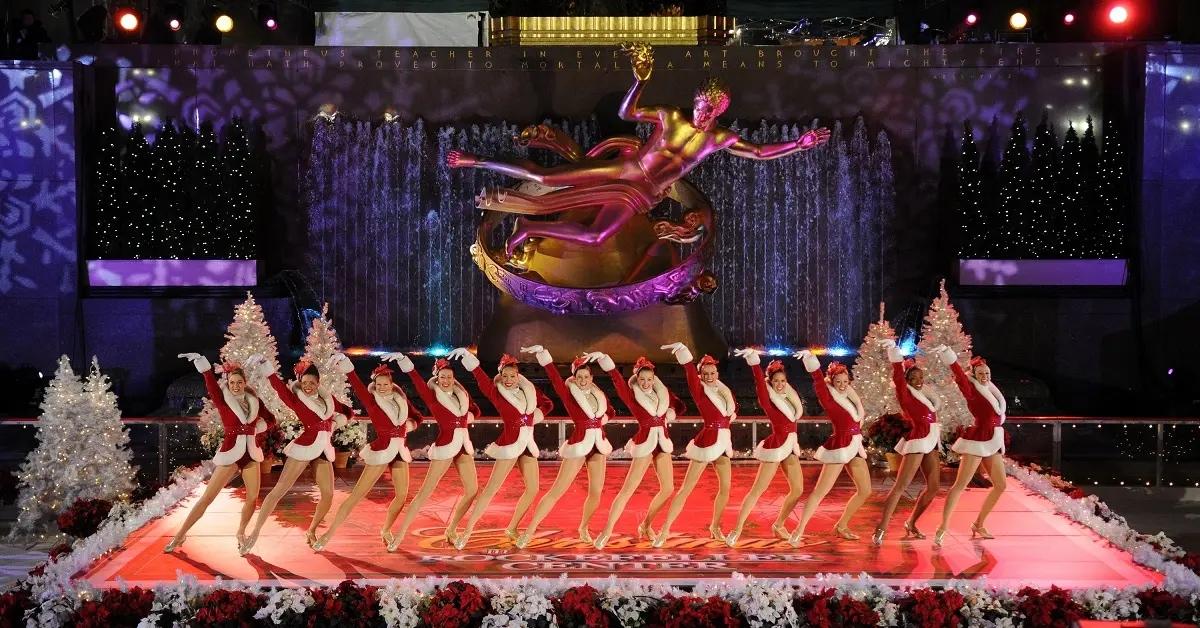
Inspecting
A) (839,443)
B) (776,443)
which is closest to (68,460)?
(776,443)

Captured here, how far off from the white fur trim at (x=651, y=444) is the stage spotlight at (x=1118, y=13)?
1063 centimetres

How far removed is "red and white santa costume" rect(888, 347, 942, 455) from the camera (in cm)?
Result: 1041

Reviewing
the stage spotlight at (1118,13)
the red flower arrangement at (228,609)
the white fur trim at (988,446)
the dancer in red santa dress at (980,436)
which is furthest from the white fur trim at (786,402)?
the stage spotlight at (1118,13)

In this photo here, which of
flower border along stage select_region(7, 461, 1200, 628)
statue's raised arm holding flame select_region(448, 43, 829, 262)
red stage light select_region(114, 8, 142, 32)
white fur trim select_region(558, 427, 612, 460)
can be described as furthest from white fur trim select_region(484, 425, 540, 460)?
red stage light select_region(114, 8, 142, 32)

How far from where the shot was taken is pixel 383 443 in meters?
10.2

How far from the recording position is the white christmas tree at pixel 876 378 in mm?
13305

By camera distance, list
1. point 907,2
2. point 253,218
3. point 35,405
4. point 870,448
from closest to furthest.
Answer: point 870,448 < point 35,405 < point 253,218 < point 907,2

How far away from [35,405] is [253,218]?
3557mm

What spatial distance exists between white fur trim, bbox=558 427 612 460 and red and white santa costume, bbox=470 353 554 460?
0.27 metres

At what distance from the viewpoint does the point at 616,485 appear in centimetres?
1264

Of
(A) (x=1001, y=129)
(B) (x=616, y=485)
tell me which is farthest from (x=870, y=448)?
(A) (x=1001, y=129)

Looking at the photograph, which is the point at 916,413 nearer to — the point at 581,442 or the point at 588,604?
the point at 581,442

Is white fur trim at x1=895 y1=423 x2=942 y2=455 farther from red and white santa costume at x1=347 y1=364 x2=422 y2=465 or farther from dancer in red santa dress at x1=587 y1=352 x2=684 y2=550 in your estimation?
red and white santa costume at x1=347 y1=364 x2=422 y2=465

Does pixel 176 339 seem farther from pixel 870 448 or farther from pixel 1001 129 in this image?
pixel 1001 129
